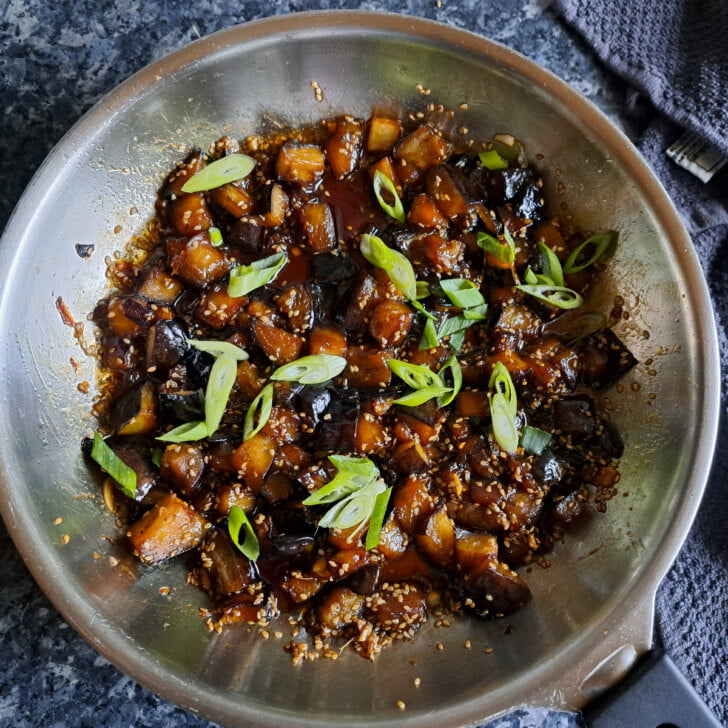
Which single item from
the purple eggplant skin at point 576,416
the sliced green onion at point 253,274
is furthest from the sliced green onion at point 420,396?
the sliced green onion at point 253,274

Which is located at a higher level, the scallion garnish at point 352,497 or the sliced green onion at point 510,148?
the sliced green onion at point 510,148

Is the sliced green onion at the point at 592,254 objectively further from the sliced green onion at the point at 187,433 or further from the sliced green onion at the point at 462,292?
the sliced green onion at the point at 187,433

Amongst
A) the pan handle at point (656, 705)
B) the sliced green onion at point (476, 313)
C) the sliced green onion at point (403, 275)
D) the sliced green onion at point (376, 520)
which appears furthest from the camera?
the sliced green onion at point (476, 313)

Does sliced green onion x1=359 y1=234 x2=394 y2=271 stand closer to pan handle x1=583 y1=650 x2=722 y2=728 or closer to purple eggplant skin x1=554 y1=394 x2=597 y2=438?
purple eggplant skin x1=554 y1=394 x2=597 y2=438

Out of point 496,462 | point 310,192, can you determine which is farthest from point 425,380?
point 310,192

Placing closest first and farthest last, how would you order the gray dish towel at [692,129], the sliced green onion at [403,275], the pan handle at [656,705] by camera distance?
the pan handle at [656,705] → the sliced green onion at [403,275] → the gray dish towel at [692,129]

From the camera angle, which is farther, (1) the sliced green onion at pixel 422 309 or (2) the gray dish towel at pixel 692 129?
(2) the gray dish towel at pixel 692 129

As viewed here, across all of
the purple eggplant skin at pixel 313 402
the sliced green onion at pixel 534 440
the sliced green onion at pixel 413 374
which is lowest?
the purple eggplant skin at pixel 313 402

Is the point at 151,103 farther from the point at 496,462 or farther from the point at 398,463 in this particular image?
the point at 496,462
